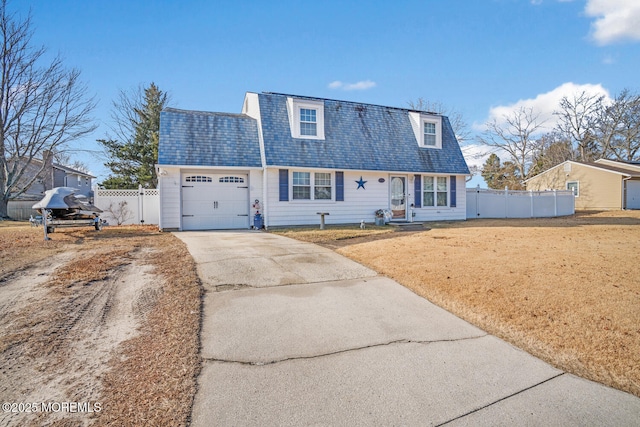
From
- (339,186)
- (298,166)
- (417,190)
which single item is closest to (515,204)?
(417,190)

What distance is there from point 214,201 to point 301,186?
3.62 m

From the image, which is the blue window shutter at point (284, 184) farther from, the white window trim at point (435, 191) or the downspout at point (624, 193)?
the downspout at point (624, 193)

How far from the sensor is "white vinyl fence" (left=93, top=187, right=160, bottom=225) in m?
15.0

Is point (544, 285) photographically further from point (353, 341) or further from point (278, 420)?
point (278, 420)

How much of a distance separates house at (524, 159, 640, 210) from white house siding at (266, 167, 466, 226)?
Answer: 62.6 ft

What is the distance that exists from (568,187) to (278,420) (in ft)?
112

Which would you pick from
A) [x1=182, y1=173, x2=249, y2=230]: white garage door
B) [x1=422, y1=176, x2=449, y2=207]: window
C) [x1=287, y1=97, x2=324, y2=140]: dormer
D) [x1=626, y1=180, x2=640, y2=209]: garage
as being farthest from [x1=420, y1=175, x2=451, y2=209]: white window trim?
[x1=626, y1=180, x2=640, y2=209]: garage

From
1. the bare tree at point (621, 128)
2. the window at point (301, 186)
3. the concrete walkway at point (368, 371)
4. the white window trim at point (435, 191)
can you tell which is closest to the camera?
the concrete walkway at point (368, 371)

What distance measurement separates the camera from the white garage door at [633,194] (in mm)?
24477

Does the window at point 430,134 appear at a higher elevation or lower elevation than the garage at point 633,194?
higher

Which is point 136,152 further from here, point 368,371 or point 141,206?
point 368,371

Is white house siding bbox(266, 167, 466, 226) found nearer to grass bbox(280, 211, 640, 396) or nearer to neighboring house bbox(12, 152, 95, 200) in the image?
grass bbox(280, 211, 640, 396)

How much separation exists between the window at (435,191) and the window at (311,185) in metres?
5.05

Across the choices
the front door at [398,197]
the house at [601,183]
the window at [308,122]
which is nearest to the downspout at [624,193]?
the house at [601,183]
